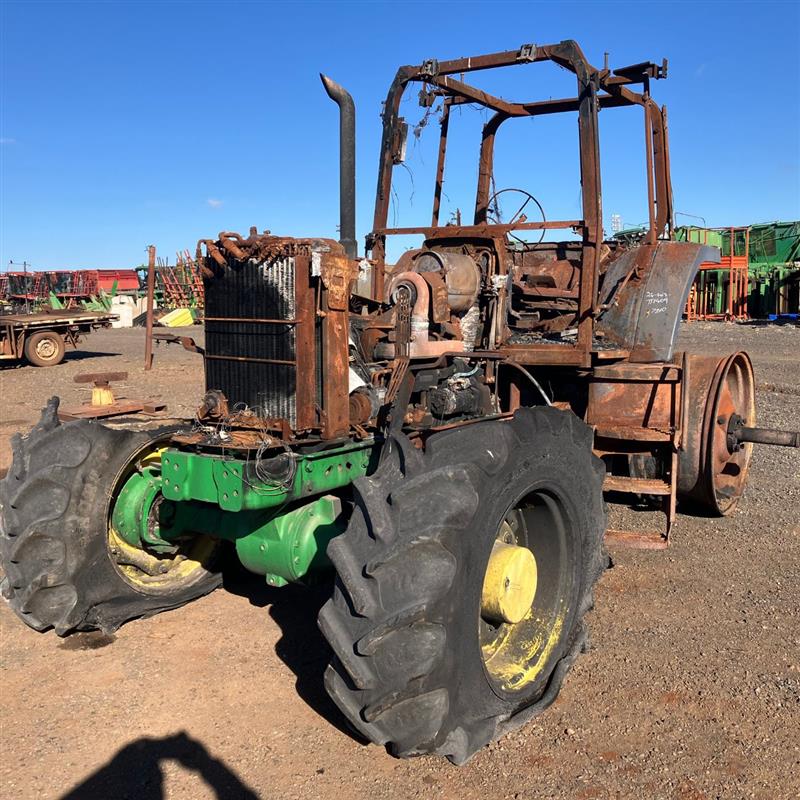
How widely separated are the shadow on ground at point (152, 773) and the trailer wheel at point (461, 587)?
56 centimetres

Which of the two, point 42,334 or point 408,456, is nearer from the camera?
point 408,456

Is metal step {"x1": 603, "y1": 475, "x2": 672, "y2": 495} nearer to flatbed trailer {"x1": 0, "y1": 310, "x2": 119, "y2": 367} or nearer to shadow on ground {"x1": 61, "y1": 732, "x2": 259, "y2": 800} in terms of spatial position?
shadow on ground {"x1": 61, "y1": 732, "x2": 259, "y2": 800}

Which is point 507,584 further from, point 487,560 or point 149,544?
point 149,544

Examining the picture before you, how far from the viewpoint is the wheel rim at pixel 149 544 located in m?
4.00

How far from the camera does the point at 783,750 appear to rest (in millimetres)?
3076

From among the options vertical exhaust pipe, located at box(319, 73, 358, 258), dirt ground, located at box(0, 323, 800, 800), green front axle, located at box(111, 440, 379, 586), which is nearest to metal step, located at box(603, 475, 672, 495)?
dirt ground, located at box(0, 323, 800, 800)

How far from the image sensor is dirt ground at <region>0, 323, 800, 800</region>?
2910 millimetres

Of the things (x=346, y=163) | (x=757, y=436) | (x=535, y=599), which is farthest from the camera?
(x=757, y=436)

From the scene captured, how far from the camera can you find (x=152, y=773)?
298cm

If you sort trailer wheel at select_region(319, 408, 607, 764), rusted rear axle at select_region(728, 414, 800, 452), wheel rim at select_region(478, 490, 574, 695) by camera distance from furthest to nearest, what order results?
rusted rear axle at select_region(728, 414, 800, 452) → wheel rim at select_region(478, 490, 574, 695) → trailer wheel at select_region(319, 408, 607, 764)

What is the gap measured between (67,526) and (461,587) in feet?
6.61

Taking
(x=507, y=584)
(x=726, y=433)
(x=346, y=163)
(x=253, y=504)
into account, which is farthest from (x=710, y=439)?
(x=253, y=504)

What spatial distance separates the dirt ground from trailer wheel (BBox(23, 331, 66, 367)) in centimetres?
1466

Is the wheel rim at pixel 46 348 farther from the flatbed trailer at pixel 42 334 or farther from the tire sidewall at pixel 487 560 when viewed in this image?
the tire sidewall at pixel 487 560
